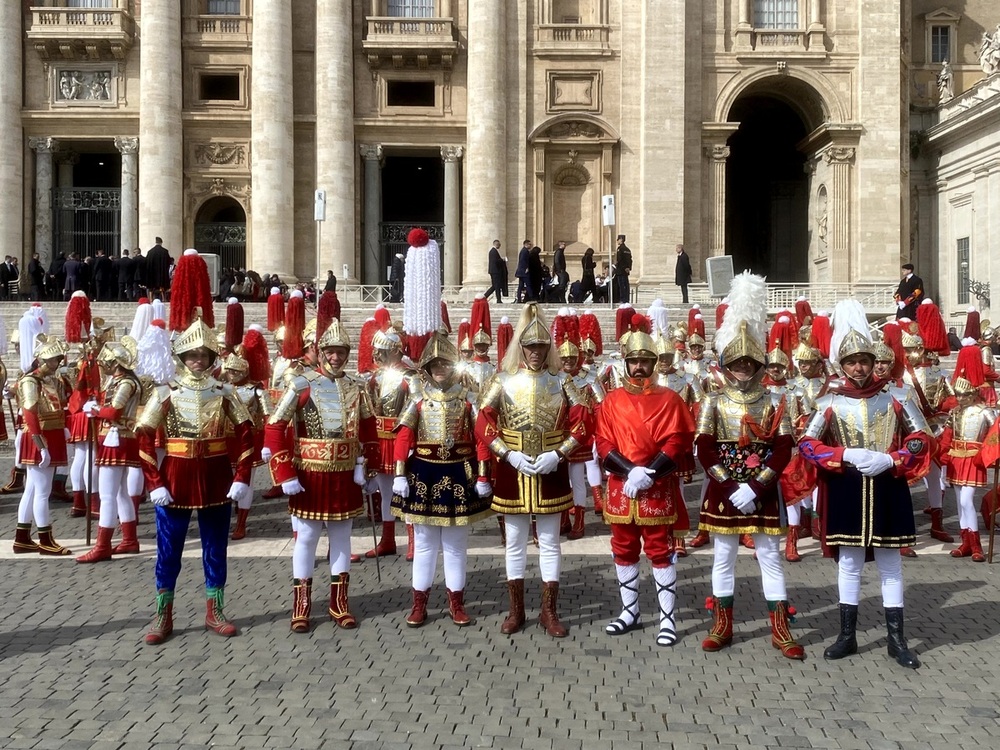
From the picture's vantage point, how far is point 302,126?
30.9m

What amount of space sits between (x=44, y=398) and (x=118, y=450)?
1.61 m

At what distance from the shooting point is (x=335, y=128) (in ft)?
98.2

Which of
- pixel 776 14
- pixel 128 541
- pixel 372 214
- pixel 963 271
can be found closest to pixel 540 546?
pixel 128 541

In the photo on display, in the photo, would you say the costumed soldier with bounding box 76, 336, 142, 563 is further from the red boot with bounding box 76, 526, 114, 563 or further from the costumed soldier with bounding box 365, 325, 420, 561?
the costumed soldier with bounding box 365, 325, 420, 561

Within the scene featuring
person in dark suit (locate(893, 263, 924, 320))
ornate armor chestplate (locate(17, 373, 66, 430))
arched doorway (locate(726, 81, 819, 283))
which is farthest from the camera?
arched doorway (locate(726, 81, 819, 283))

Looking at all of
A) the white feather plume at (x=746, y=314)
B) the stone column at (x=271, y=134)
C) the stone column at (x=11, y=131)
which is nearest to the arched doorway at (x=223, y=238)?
the stone column at (x=271, y=134)

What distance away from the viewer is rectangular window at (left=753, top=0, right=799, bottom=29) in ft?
101

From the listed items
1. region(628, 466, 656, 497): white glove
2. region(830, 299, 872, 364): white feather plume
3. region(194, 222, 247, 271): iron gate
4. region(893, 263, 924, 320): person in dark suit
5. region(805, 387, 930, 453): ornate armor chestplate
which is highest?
region(194, 222, 247, 271): iron gate

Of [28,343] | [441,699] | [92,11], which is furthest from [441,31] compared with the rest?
[441,699]

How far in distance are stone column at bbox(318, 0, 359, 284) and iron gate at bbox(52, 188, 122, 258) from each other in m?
7.07

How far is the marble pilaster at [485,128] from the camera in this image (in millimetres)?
29531

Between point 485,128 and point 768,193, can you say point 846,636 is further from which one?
point 768,193

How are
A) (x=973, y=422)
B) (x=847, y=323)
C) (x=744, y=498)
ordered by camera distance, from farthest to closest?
(x=973, y=422), (x=847, y=323), (x=744, y=498)

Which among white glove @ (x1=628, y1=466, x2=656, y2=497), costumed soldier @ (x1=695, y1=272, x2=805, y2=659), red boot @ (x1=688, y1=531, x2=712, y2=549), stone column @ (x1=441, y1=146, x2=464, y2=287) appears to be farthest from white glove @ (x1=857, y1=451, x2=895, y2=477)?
stone column @ (x1=441, y1=146, x2=464, y2=287)
